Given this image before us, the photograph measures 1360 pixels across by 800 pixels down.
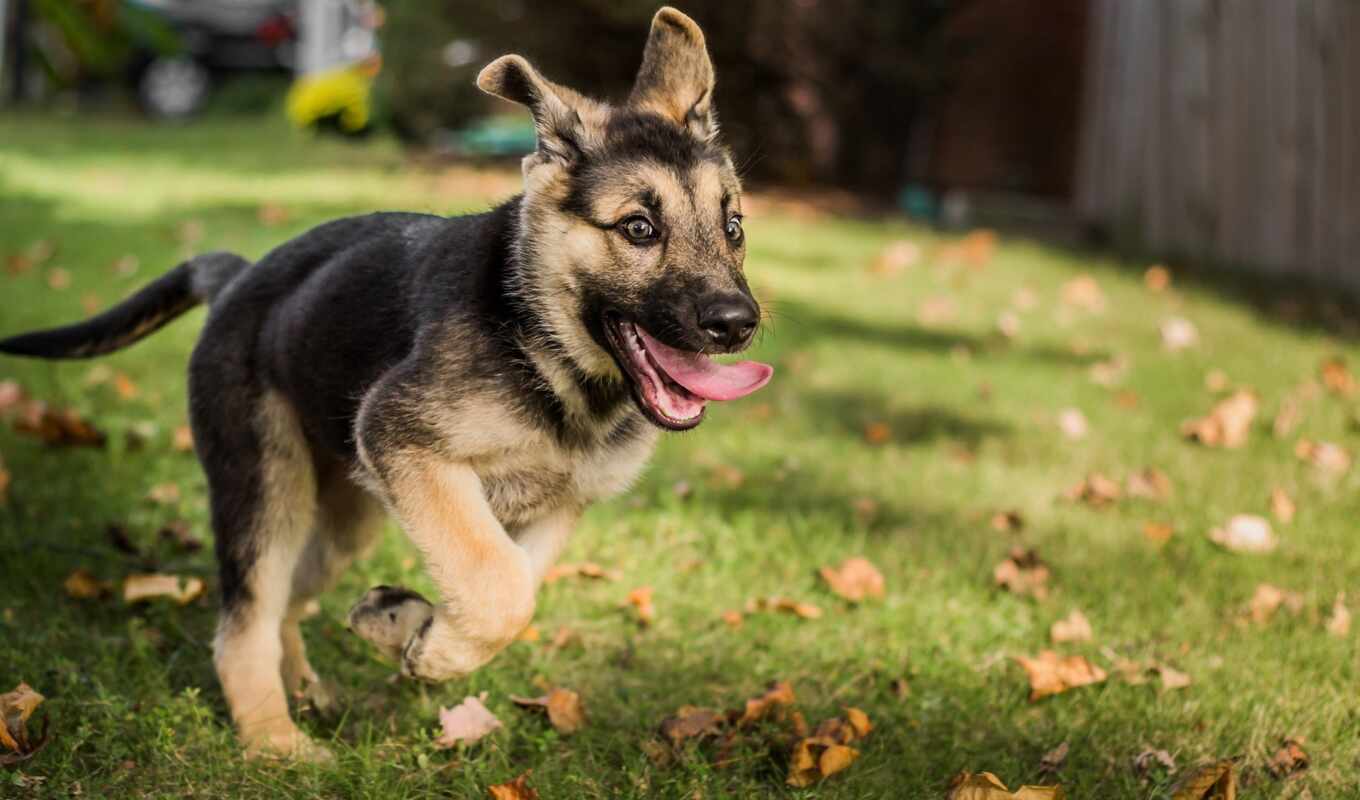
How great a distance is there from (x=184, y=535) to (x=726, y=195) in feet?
7.60

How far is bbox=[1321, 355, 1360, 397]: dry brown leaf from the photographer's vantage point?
6.86 m

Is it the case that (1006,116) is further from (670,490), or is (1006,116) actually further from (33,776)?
(33,776)

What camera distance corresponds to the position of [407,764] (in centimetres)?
312

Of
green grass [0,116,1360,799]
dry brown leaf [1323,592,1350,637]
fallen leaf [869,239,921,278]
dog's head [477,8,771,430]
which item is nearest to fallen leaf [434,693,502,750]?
green grass [0,116,1360,799]

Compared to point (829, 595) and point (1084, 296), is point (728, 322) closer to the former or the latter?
point (829, 595)

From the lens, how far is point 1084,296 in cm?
902

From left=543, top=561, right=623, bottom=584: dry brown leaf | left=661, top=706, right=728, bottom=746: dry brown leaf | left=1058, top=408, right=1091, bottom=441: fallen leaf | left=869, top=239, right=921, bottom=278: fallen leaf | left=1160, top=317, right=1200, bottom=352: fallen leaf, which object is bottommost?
left=869, top=239, right=921, bottom=278: fallen leaf

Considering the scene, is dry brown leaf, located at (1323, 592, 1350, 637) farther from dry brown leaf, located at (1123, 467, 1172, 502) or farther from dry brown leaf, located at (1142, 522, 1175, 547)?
dry brown leaf, located at (1123, 467, 1172, 502)

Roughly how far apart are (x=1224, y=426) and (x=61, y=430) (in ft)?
15.9

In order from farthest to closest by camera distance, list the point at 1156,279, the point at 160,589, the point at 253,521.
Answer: the point at 1156,279 → the point at 160,589 → the point at 253,521

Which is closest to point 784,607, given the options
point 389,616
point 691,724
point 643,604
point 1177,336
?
point 643,604

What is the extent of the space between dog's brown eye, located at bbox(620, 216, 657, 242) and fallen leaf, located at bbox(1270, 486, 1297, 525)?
3.13 metres

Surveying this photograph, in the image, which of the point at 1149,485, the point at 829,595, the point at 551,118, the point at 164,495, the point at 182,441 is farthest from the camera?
the point at 1149,485

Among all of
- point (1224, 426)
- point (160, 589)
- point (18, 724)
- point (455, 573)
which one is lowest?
point (1224, 426)
